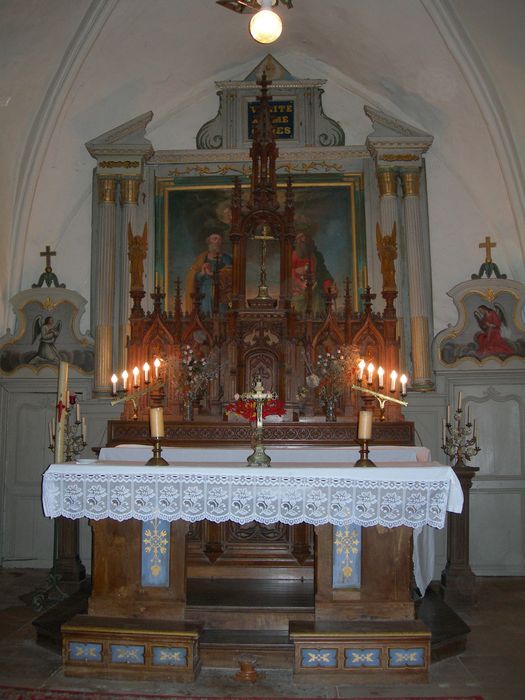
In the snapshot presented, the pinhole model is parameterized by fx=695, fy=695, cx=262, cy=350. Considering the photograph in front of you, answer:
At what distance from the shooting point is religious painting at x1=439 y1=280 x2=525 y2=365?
30.9 feet

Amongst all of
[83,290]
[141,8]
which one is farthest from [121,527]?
[141,8]

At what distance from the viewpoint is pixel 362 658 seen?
509 cm

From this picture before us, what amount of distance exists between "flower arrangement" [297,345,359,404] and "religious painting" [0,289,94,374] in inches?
126

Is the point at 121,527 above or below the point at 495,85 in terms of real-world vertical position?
below

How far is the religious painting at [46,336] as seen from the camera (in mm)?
9672

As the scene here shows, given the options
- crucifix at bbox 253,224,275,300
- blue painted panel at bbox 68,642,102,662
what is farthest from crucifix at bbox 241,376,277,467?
A: crucifix at bbox 253,224,275,300

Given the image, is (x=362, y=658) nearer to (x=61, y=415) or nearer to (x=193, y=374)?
(x=61, y=415)

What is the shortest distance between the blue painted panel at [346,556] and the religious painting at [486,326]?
15.1 feet

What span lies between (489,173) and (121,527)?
7216 mm

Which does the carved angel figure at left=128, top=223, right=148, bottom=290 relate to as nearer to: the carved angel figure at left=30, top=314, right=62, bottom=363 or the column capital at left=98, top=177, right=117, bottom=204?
the column capital at left=98, top=177, right=117, bottom=204

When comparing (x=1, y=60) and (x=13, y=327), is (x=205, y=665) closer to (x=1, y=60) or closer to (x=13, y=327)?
(x=13, y=327)

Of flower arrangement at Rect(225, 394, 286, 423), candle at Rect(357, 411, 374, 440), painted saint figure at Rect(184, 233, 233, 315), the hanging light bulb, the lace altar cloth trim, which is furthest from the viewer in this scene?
painted saint figure at Rect(184, 233, 233, 315)

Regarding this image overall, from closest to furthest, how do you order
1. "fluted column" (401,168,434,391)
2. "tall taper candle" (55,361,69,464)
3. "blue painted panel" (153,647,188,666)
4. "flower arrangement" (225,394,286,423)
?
"blue painted panel" (153,647,188,666)
"tall taper candle" (55,361,69,464)
"flower arrangement" (225,394,286,423)
"fluted column" (401,168,434,391)

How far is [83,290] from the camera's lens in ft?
32.8
